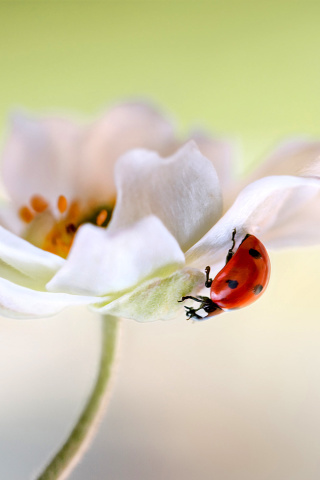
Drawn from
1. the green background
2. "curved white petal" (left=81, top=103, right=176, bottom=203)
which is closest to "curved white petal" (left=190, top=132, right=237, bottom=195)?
"curved white petal" (left=81, top=103, right=176, bottom=203)

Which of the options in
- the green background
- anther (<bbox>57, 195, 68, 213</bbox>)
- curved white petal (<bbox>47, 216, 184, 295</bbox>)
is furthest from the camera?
the green background

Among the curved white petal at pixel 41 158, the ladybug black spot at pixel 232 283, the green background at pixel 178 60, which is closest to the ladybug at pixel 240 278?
the ladybug black spot at pixel 232 283

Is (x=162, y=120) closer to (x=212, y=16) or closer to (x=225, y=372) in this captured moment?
(x=225, y=372)

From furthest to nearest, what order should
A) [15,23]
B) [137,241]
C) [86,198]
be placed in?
[15,23], [86,198], [137,241]

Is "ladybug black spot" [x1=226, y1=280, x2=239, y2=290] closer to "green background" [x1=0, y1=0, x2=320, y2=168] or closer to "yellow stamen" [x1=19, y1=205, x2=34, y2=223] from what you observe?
"yellow stamen" [x1=19, y1=205, x2=34, y2=223]

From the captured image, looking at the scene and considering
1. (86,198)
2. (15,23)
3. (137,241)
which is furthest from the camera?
(15,23)

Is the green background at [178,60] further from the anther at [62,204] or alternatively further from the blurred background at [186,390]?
the anther at [62,204]

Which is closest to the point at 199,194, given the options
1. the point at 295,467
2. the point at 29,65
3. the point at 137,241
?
the point at 137,241
